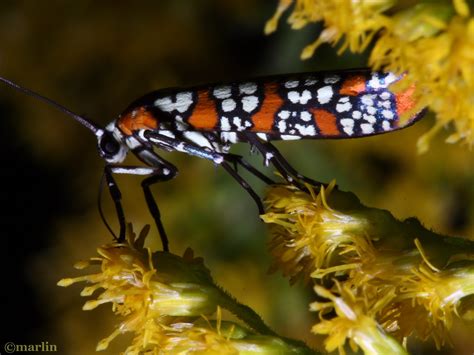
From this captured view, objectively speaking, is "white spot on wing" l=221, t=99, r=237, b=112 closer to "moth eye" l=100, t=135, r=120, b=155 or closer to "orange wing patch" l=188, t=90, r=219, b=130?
"orange wing patch" l=188, t=90, r=219, b=130

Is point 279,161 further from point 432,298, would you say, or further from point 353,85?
point 432,298

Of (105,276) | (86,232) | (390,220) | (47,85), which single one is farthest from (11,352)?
(390,220)

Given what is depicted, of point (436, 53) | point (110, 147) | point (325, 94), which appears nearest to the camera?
point (436, 53)

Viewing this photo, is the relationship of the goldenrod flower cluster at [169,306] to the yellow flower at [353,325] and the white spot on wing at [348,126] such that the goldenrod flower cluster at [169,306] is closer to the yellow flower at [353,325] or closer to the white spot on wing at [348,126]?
the yellow flower at [353,325]

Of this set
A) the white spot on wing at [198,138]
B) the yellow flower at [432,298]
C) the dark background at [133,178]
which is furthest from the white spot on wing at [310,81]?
the dark background at [133,178]

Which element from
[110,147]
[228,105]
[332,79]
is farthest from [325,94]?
[110,147]
